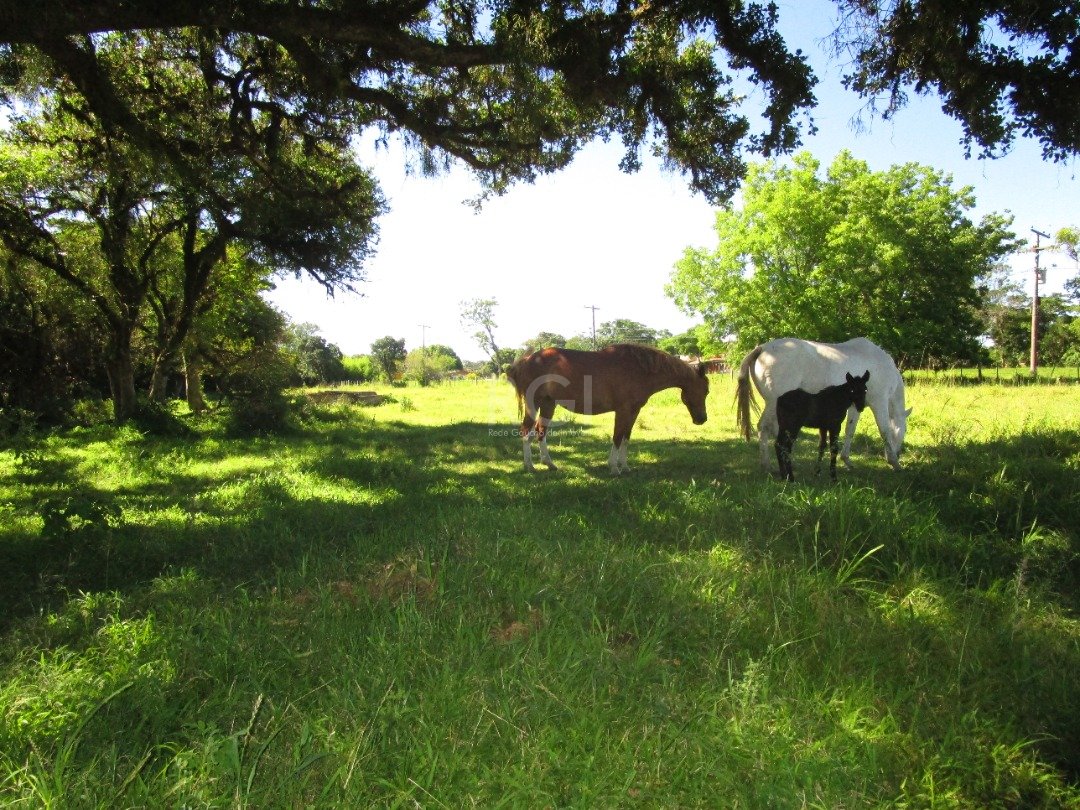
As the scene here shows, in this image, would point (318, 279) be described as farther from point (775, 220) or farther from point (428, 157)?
point (775, 220)

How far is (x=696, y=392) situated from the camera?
8.45 metres

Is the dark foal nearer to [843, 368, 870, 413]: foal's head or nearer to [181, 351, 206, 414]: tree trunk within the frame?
[843, 368, 870, 413]: foal's head

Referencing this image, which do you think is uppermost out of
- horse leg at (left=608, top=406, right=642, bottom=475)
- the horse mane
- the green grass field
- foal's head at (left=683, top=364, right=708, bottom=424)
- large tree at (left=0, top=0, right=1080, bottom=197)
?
large tree at (left=0, top=0, right=1080, bottom=197)

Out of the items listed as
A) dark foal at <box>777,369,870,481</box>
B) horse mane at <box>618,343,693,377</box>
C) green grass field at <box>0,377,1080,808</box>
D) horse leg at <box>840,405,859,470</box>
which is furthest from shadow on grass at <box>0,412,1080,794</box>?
horse mane at <box>618,343,693,377</box>

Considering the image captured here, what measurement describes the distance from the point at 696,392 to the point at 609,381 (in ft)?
4.75

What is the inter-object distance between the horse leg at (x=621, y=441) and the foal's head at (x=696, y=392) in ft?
3.44

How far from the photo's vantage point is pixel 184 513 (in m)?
5.80

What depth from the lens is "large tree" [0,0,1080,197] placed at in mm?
5578

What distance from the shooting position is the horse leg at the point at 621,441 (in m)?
7.70

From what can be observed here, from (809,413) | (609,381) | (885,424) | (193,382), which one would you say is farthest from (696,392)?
(193,382)

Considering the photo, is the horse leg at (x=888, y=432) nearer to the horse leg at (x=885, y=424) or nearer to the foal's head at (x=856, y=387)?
the horse leg at (x=885, y=424)

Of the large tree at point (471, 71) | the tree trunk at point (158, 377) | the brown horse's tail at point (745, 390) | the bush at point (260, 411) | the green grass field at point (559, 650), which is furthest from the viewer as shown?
the tree trunk at point (158, 377)

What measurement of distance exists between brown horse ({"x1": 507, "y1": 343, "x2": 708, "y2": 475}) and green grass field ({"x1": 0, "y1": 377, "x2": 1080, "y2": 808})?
2275mm

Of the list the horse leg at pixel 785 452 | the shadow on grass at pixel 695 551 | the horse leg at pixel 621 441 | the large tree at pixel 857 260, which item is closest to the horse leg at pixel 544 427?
the shadow on grass at pixel 695 551
